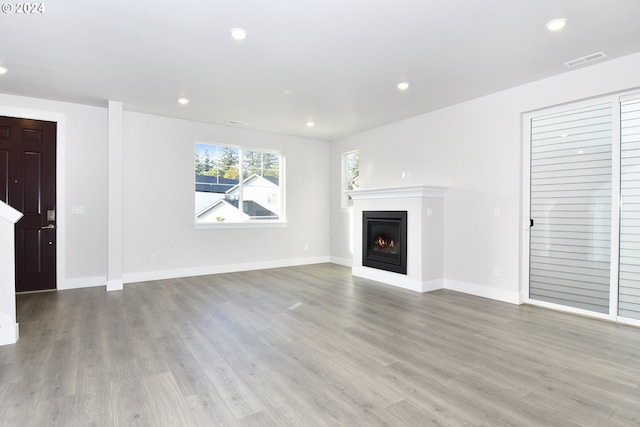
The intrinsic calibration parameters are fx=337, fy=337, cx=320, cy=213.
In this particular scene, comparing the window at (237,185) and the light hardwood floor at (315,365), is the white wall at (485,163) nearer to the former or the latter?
the light hardwood floor at (315,365)

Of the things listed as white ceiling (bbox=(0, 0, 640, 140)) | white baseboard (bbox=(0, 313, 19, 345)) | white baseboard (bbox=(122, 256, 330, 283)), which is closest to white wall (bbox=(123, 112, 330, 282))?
white baseboard (bbox=(122, 256, 330, 283))

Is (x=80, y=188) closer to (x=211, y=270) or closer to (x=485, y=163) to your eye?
(x=211, y=270)

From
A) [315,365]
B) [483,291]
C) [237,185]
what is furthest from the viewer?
[237,185]

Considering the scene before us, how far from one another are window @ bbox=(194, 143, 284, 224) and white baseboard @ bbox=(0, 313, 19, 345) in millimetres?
3256

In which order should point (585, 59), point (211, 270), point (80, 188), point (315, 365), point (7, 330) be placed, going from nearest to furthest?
point (315, 365) < point (7, 330) < point (585, 59) < point (80, 188) < point (211, 270)

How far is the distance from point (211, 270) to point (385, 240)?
10.3 feet

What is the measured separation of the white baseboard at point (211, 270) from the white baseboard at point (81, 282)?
33cm

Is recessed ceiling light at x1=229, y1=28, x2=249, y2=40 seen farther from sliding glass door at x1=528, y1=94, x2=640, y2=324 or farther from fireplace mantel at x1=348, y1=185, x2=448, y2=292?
sliding glass door at x1=528, y1=94, x2=640, y2=324

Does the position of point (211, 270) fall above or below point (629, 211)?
below

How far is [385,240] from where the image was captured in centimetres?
554

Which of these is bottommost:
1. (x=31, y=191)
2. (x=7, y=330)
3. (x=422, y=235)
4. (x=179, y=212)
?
(x=7, y=330)

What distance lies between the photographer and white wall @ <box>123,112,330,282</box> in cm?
545

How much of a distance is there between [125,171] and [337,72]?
3.79 meters

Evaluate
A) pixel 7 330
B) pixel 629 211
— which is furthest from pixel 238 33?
pixel 629 211
